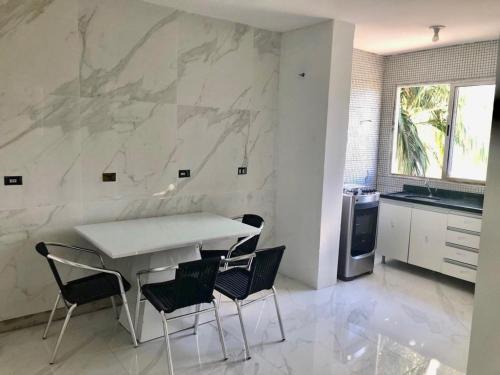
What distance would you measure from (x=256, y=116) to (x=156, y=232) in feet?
5.40

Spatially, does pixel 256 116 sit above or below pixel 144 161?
above

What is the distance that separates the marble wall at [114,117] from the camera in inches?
108

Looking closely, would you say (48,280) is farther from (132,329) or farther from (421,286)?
(421,286)

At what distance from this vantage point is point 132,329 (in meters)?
2.64

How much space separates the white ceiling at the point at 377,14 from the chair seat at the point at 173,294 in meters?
2.10

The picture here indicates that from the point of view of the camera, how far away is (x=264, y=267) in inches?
103

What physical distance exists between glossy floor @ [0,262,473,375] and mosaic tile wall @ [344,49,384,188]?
5.91 ft

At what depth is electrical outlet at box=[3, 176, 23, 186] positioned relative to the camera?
2.69 m

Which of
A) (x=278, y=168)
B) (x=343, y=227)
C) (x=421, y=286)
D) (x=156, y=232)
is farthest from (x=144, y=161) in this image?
(x=421, y=286)

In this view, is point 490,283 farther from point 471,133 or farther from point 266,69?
point 471,133

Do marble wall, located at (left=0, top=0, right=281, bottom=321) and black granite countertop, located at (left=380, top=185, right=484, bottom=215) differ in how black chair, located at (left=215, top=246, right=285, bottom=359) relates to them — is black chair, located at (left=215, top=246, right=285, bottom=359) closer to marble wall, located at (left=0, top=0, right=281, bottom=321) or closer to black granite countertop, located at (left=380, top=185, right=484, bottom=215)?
marble wall, located at (left=0, top=0, right=281, bottom=321)

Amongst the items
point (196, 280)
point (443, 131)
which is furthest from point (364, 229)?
point (196, 280)

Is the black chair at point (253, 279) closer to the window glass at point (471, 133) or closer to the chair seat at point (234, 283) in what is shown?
the chair seat at point (234, 283)

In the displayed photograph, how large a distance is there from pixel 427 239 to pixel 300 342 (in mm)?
2049
